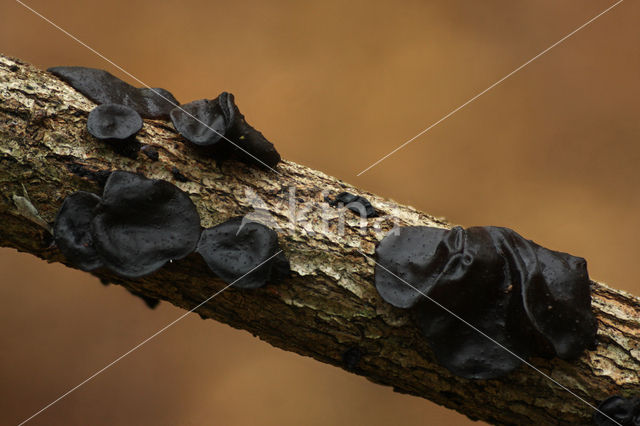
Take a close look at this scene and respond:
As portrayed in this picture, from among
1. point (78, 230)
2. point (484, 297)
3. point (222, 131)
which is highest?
point (222, 131)

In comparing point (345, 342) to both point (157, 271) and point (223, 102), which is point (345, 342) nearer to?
point (157, 271)

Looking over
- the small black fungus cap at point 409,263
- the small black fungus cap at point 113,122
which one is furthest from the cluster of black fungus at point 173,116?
the small black fungus cap at point 409,263

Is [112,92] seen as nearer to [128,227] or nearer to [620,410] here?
[128,227]

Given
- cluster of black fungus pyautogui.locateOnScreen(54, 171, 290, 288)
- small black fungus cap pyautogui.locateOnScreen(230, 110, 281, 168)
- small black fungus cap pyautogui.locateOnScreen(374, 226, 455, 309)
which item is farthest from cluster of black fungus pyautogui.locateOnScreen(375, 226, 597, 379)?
small black fungus cap pyautogui.locateOnScreen(230, 110, 281, 168)

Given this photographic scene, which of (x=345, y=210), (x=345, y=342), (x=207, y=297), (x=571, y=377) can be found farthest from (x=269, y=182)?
(x=571, y=377)

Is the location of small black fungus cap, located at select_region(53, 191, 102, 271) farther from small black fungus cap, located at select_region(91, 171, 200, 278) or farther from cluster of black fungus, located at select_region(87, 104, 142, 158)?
cluster of black fungus, located at select_region(87, 104, 142, 158)

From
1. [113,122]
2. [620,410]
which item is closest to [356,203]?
[113,122]
